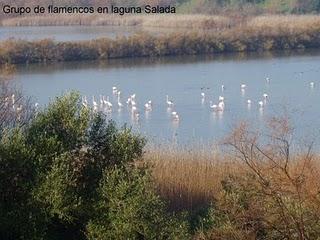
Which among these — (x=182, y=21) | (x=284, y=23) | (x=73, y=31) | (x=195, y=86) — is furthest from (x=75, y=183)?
(x=182, y=21)

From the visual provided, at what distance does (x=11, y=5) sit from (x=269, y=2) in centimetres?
1368

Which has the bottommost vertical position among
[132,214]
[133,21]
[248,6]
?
[133,21]

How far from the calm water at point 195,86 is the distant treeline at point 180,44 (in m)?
0.53

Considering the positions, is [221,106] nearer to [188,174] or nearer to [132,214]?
[188,174]

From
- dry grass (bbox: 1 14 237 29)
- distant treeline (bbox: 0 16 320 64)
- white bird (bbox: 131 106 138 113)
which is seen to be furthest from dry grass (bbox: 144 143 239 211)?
dry grass (bbox: 1 14 237 29)

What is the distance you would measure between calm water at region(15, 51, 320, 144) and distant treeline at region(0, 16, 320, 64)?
0.53m

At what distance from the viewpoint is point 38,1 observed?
69.7ft

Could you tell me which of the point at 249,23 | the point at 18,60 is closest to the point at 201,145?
the point at 18,60

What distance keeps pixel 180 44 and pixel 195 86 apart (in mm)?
7102

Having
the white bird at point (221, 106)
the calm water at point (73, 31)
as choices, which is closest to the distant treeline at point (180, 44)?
the calm water at point (73, 31)

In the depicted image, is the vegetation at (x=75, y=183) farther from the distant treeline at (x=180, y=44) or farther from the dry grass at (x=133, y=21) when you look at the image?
the dry grass at (x=133, y=21)

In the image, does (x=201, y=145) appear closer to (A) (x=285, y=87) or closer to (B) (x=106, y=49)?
(A) (x=285, y=87)

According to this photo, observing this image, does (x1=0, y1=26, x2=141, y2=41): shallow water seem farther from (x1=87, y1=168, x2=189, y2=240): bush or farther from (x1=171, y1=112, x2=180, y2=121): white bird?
(x1=87, y1=168, x2=189, y2=240): bush

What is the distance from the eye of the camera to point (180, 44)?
23844 millimetres
